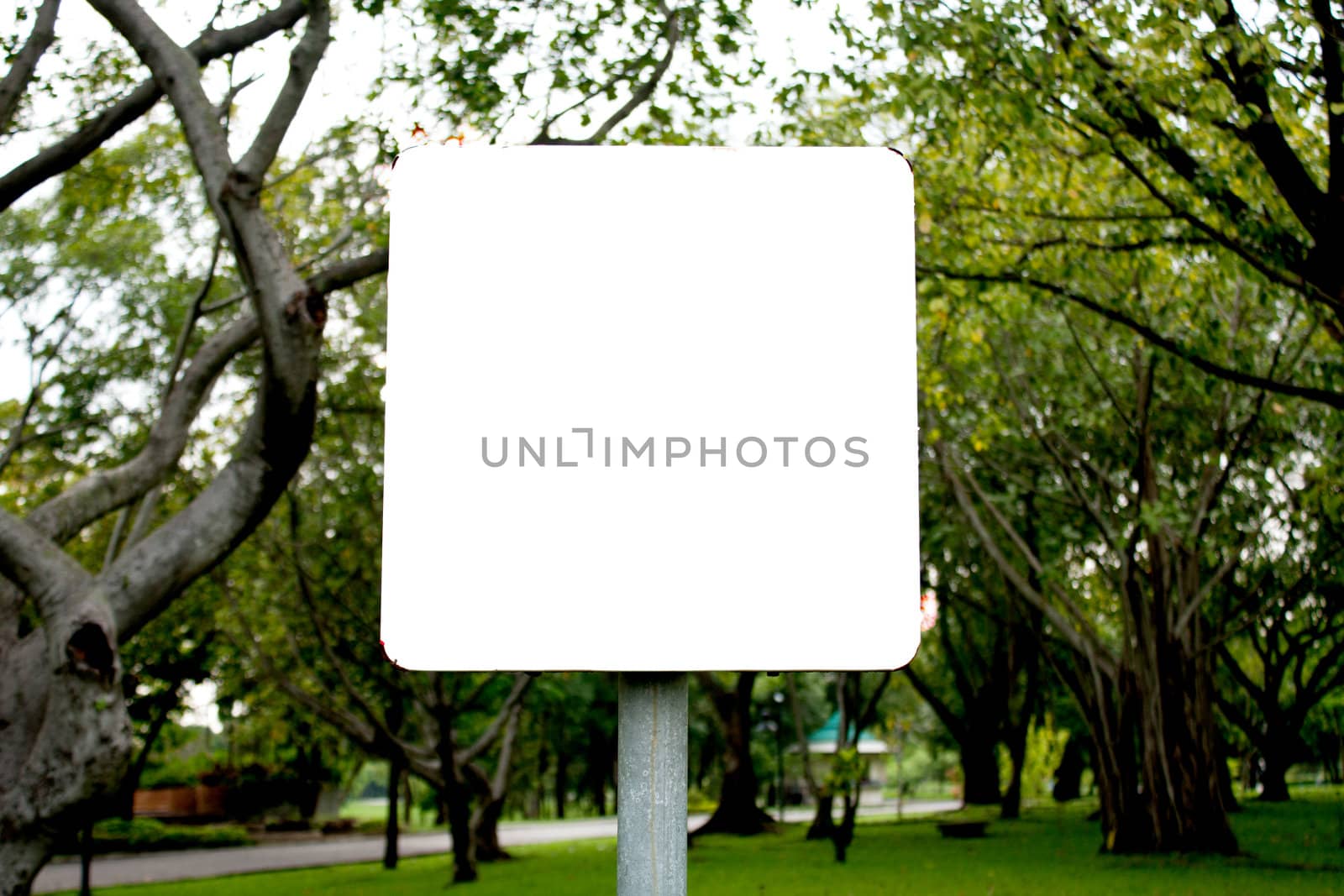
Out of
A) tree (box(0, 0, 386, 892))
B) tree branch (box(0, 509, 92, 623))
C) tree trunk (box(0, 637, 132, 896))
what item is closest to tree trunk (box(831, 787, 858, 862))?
tree (box(0, 0, 386, 892))

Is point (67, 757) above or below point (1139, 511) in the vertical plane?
below

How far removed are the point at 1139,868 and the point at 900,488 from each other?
49.8 ft

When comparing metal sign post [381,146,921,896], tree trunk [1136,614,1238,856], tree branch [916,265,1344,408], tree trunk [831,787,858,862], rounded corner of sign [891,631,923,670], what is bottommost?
tree trunk [831,787,858,862]

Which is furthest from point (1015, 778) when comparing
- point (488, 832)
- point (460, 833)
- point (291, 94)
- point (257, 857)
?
point (291, 94)

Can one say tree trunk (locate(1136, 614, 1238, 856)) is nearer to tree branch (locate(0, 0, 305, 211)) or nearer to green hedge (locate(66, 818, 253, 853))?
tree branch (locate(0, 0, 305, 211))

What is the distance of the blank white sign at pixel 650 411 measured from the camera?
5.36 ft

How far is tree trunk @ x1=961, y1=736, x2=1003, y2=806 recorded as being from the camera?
1089 inches

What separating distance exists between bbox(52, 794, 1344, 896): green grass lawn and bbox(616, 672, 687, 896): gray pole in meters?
12.4

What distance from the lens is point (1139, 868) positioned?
15.0 metres

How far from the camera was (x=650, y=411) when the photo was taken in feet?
5.43

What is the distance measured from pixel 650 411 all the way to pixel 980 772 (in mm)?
28194

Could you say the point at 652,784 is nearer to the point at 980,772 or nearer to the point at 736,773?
the point at 736,773

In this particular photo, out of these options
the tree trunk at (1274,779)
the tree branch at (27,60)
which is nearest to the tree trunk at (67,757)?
the tree branch at (27,60)

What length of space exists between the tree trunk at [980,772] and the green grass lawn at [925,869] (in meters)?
2.32
